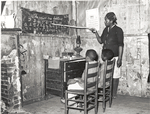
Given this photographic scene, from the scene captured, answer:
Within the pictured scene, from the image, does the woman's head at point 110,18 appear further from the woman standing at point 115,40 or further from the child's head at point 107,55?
the child's head at point 107,55

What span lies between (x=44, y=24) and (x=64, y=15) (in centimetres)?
83

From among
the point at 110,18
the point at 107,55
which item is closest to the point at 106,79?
the point at 107,55

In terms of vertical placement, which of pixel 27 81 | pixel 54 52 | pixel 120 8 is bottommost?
pixel 27 81

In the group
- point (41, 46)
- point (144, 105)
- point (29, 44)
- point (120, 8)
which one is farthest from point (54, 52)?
point (144, 105)

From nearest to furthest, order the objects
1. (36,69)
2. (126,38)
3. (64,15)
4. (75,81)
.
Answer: (75,81)
(36,69)
(126,38)
(64,15)

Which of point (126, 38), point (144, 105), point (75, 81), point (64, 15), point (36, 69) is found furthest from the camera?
point (64, 15)

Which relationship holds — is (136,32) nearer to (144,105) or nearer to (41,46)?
(144,105)

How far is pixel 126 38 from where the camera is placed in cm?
517

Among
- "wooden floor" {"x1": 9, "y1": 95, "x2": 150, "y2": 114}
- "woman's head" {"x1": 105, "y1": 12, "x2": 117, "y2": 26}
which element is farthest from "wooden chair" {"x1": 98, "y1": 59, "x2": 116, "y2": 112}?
"woman's head" {"x1": 105, "y1": 12, "x2": 117, "y2": 26}

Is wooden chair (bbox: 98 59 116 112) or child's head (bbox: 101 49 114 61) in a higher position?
child's head (bbox: 101 49 114 61)

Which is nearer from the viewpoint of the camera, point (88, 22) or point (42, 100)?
point (42, 100)

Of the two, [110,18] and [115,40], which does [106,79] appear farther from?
[110,18]

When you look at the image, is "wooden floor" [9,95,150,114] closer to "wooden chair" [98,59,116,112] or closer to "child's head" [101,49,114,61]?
"wooden chair" [98,59,116,112]

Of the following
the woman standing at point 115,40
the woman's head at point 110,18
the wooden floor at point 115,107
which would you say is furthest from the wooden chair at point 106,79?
the woman's head at point 110,18
